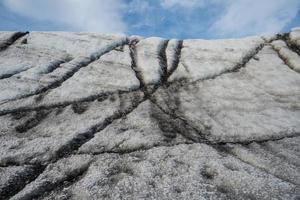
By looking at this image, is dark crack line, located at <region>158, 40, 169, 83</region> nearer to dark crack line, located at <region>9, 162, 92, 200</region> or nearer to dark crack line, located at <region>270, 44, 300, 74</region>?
dark crack line, located at <region>270, 44, 300, 74</region>

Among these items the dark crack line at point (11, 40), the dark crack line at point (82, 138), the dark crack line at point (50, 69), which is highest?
the dark crack line at point (11, 40)

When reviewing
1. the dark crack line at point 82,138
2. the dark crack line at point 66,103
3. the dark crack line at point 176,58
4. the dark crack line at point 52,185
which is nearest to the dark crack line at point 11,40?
the dark crack line at point 66,103

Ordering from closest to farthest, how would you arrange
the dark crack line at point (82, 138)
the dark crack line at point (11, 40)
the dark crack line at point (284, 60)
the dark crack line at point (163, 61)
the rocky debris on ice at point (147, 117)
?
the rocky debris on ice at point (147, 117) < the dark crack line at point (82, 138) < the dark crack line at point (163, 61) < the dark crack line at point (284, 60) < the dark crack line at point (11, 40)

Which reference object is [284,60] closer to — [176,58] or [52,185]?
[176,58]

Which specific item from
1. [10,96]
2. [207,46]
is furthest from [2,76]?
[207,46]

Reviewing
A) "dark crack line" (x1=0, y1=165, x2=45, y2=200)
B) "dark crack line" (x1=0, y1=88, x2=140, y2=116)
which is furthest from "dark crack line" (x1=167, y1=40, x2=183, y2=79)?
"dark crack line" (x1=0, y1=165, x2=45, y2=200)

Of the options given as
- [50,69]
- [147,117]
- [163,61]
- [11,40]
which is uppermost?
[11,40]

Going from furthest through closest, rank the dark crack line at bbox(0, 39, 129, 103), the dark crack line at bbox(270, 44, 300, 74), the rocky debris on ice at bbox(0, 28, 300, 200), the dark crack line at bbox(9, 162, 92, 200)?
1. the dark crack line at bbox(270, 44, 300, 74)
2. the dark crack line at bbox(0, 39, 129, 103)
3. the rocky debris on ice at bbox(0, 28, 300, 200)
4. the dark crack line at bbox(9, 162, 92, 200)

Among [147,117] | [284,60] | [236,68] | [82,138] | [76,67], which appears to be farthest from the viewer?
[284,60]

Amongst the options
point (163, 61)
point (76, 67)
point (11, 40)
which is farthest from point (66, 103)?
point (11, 40)

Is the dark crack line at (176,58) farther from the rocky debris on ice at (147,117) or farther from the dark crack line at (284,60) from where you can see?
the dark crack line at (284,60)

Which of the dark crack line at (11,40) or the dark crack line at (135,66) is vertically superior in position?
the dark crack line at (11,40)
